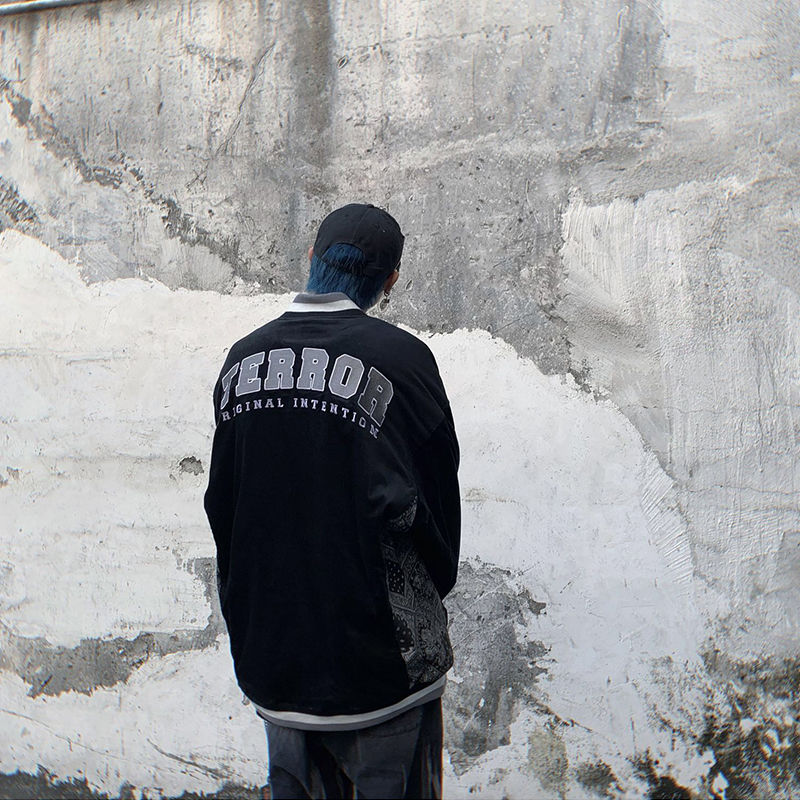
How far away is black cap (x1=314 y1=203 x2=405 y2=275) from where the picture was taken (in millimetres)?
1719

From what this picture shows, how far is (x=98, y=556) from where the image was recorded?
2.90 meters

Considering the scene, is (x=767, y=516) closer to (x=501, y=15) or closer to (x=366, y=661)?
(x=366, y=661)

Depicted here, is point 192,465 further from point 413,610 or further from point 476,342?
point 413,610

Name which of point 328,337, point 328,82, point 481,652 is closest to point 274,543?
point 328,337

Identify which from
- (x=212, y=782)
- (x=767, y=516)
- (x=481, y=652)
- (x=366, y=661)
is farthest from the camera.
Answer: (x=212, y=782)

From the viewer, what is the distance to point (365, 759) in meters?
1.64

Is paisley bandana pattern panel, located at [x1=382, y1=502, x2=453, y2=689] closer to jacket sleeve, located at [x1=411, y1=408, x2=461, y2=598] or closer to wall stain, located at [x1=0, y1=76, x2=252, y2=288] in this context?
jacket sleeve, located at [x1=411, y1=408, x2=461, y2=598]

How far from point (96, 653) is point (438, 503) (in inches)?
67.9

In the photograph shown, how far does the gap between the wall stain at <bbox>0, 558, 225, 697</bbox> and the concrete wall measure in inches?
0.5

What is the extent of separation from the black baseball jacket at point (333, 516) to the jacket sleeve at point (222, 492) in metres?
0.04

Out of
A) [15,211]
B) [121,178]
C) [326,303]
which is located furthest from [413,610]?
[15,211]

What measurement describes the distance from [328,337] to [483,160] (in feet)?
4.02

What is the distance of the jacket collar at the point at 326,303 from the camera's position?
1.68 meters

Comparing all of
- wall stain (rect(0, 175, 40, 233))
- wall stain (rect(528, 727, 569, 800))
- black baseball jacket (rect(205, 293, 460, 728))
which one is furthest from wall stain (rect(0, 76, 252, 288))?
wall stain (rect(528, 727, 569, 800))
